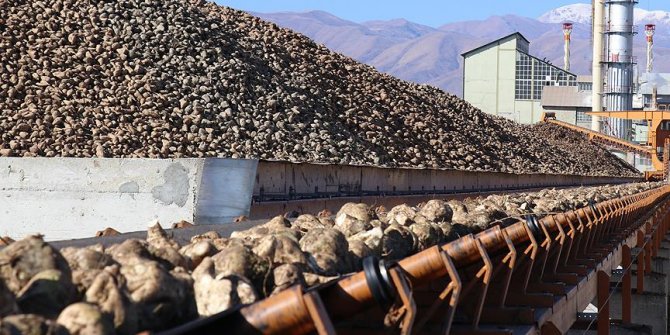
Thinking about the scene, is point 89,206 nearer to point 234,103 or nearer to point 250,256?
point 250,256

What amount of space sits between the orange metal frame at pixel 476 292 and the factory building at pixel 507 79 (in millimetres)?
64025

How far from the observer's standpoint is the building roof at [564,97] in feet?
251

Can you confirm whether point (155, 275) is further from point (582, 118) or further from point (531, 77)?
point (582, 118)

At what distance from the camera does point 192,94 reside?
71.7 feet

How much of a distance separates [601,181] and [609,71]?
2715cm

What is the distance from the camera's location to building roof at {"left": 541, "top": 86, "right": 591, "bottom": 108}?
251ft

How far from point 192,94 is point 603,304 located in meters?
13.3

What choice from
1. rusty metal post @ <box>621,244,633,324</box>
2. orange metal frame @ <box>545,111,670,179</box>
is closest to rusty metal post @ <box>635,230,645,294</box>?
rusty metal post @ <box>621,244,633,324</box>

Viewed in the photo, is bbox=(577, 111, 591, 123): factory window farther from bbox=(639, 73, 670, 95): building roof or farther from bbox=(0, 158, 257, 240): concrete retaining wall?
bbox=(0, 158, 257, 240): concrete retaining wall

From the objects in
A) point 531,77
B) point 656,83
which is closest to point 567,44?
point 656,83

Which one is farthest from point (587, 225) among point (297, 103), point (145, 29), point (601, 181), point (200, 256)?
point (601, 181)

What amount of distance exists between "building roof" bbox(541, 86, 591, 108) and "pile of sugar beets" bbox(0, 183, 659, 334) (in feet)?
237

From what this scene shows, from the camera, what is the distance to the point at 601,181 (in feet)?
148

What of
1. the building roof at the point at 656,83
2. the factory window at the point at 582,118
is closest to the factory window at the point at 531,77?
the factory window at the point at 582,118
